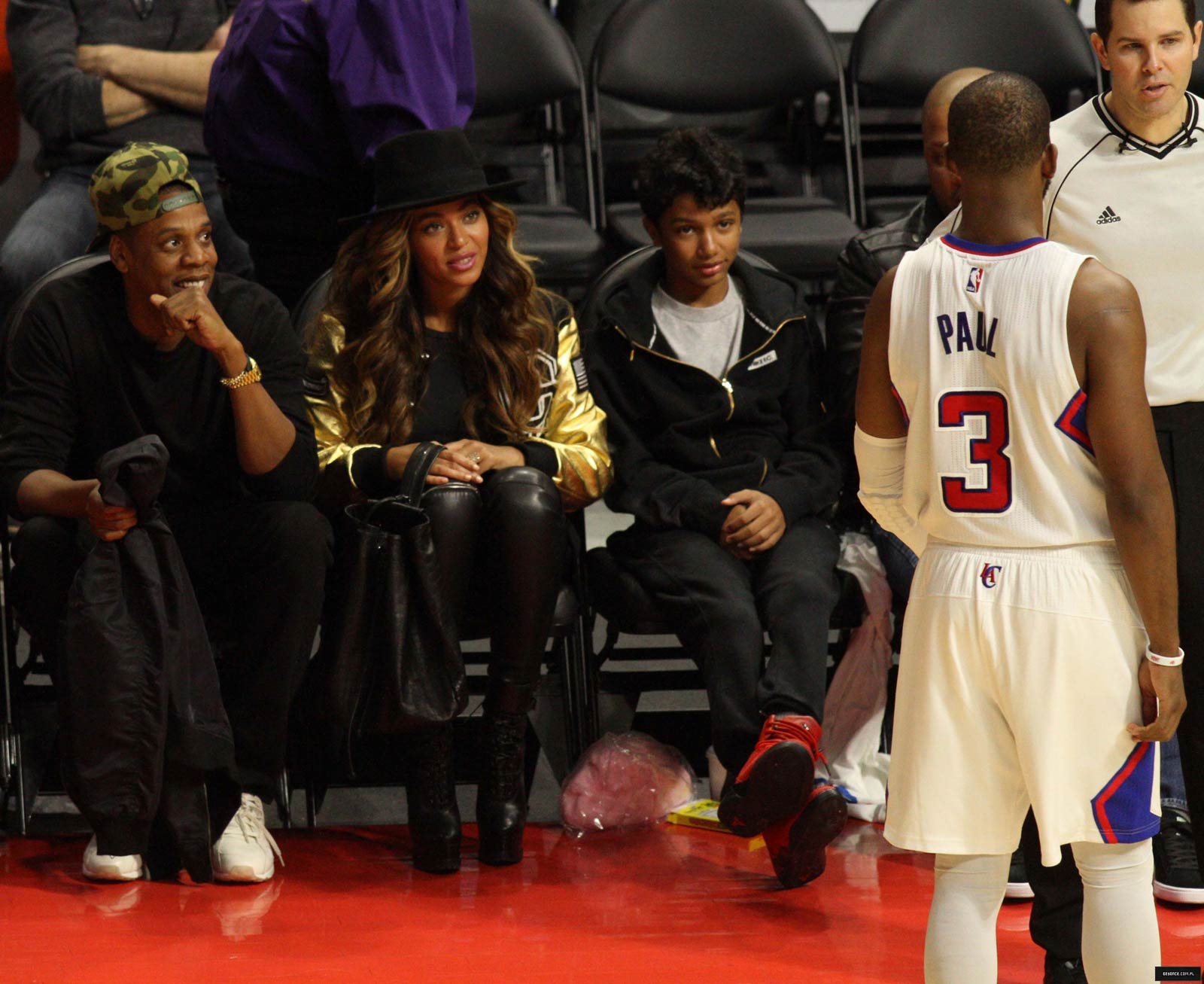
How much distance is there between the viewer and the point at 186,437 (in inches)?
138

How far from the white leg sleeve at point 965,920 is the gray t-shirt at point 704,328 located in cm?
189

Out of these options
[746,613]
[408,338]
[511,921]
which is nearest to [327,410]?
[408,338]

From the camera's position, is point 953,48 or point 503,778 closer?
point 503,778

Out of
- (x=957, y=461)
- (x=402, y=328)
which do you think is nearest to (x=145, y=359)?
(x=402, y=328)

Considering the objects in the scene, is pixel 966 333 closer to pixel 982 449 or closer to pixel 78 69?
pixel 982 449

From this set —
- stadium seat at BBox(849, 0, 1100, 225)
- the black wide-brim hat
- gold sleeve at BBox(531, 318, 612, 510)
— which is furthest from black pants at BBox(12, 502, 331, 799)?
stadium seat at BBox(849, 0, 1100, 225)

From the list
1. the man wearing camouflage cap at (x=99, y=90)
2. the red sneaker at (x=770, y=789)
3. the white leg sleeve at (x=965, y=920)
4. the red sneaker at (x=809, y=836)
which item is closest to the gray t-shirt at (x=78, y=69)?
Answer: the man wearing camouflage cap at (x=99, y=90)

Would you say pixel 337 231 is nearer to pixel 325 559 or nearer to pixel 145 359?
pixel 145 359

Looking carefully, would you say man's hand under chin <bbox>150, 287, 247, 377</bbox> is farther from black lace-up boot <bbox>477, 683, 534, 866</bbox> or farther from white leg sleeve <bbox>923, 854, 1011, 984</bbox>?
white leg sleeve <bbox>923, 854, 1011, 984</bbox>

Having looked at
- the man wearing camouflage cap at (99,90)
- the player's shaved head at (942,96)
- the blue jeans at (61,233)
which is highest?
the man wearing camouflage cap at (99,90)

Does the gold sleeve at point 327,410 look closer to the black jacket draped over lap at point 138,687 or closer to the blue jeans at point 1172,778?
the black jacket draped over lap at point 138,687

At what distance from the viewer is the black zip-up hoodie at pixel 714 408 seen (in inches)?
150

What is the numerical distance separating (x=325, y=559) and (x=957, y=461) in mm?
1627

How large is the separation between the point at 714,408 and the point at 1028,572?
70.5 inches
